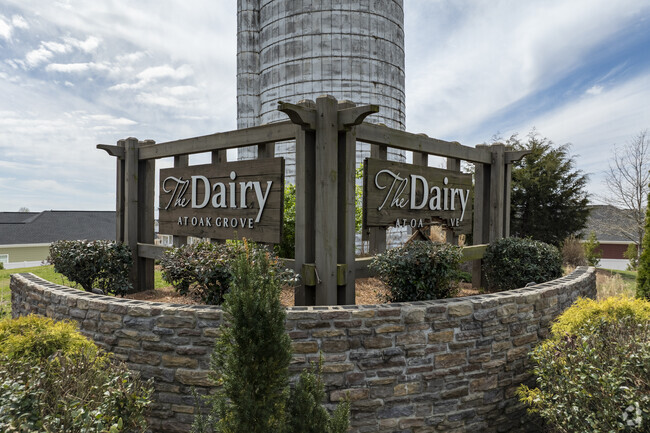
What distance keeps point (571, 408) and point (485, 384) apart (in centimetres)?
78

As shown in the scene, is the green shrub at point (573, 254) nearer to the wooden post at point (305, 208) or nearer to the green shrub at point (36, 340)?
the wooden post at point (305, 208)

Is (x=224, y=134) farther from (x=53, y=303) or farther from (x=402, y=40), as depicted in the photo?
(x=402, y=40)

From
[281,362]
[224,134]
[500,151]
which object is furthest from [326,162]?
[500,151]

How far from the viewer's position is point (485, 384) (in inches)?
149

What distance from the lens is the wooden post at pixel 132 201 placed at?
688 centimetres

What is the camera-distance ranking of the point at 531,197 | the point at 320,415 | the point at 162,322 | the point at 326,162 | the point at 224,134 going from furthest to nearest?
the point at 531,197, the point at 224,134, the point at 326,162, the point at 162,322, the point at 320,415

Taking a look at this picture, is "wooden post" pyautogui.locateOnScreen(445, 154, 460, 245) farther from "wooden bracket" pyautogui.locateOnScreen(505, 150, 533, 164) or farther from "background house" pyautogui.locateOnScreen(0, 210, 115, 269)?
"background house" pyautogui.locateOnScreen(0, 210, 115, 269)

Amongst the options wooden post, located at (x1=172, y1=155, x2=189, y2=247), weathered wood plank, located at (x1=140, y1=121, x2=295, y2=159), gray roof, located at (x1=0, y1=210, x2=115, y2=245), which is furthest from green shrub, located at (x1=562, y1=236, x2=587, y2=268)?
gray roof, located at (x1=0, y1=210, x2=115, y2=245)

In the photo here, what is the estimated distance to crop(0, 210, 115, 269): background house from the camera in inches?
1109

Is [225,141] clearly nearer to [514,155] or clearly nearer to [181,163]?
[181,163]

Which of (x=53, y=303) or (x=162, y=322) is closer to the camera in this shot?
(x=162, y=322)

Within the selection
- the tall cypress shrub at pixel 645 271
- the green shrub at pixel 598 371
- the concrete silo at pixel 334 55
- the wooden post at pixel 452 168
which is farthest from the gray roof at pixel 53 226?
the tall cypress shrub at pixel 645 271

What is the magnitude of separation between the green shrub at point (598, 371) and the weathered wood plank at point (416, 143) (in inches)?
111

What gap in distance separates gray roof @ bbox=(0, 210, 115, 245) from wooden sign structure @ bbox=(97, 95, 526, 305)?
89.9 ft
